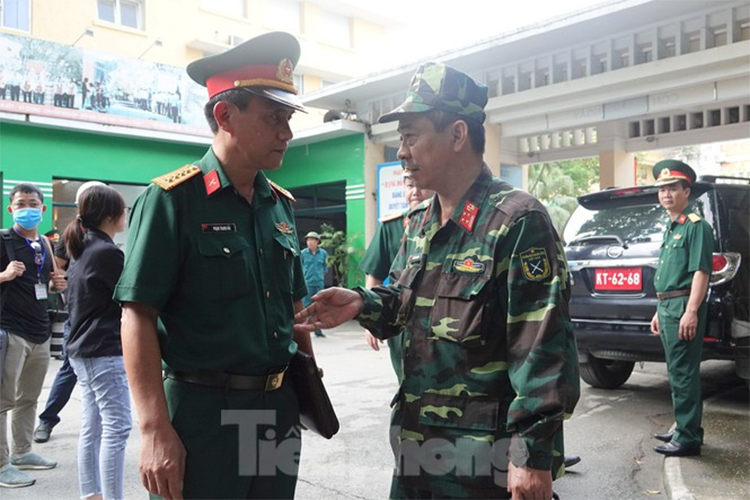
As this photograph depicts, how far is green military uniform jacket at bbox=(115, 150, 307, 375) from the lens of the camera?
70.8 inches

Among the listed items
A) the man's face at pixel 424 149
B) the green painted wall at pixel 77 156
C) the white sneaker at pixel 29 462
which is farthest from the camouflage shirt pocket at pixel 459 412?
the green painted wall at pixel 77 156

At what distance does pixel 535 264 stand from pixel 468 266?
0.70 feet

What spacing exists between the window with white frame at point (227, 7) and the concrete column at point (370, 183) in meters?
11.5

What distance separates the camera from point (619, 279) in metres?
5.14

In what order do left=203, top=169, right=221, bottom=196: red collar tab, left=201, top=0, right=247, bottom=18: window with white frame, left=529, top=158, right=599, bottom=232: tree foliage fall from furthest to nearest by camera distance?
left=529, top=158, right=599, bottom=232: tree foliage, left=201, top=0, right=247, bottom=18: window with white frame, left=203, top=169, right=221, bottom=196: red collar tab

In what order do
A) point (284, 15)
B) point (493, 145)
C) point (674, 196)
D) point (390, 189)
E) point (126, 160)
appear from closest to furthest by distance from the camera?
point (674, 196) → point (493, 145) → point (390, 189) → point (126, 160) → point (284, 15)

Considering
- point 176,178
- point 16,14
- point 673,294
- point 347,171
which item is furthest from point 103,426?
point 16,14

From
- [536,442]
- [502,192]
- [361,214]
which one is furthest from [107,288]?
[361,214]

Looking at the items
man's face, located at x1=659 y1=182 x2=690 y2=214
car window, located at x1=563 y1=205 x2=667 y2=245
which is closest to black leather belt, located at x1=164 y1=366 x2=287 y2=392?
man's face, located at x1=659 y1=182 x2=690 y2=214

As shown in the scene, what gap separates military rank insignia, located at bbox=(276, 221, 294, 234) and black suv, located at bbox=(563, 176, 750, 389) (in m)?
3.68

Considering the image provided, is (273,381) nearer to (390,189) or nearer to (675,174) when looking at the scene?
(675,174)

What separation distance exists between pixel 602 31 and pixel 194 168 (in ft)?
26.5

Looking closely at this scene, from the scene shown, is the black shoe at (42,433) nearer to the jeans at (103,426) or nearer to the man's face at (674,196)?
the jeans at (103,426)

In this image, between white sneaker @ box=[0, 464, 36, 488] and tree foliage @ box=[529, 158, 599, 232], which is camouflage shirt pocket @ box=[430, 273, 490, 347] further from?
tree foliage @ box=[529, 158, 599, 232]
